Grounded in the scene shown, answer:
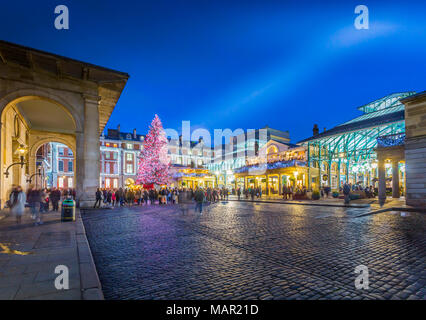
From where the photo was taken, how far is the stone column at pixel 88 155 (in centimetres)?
1554

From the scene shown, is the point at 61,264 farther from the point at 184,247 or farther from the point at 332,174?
the point at 332,174

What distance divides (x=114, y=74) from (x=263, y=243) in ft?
45.8

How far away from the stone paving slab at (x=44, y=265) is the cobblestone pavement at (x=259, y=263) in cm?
33

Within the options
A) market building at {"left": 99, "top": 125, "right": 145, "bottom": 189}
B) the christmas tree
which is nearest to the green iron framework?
the christmas tree

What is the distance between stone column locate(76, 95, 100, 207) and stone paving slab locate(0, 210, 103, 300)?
8078 millimetres

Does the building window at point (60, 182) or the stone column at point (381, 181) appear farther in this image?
the building window at point (60, 182)

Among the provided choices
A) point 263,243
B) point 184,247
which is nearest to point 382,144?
point 263,243

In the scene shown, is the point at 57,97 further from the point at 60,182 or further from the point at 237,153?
the point at 60,182


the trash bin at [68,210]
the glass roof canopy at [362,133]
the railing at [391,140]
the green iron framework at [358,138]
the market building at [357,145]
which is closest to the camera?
the trash bin at [68,210]

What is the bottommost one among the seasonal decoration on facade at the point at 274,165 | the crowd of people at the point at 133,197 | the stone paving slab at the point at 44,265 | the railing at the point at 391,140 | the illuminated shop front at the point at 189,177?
the crowd of people at the point at 133,197

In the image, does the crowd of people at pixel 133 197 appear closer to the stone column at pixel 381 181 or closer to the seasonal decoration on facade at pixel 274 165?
the seasonal decoration on facade at pixel 274 165

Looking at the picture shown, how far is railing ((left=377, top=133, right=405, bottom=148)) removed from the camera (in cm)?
1991

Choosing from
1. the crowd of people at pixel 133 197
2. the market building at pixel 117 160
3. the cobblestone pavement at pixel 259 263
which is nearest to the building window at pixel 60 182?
the market building at pixel 117 160
